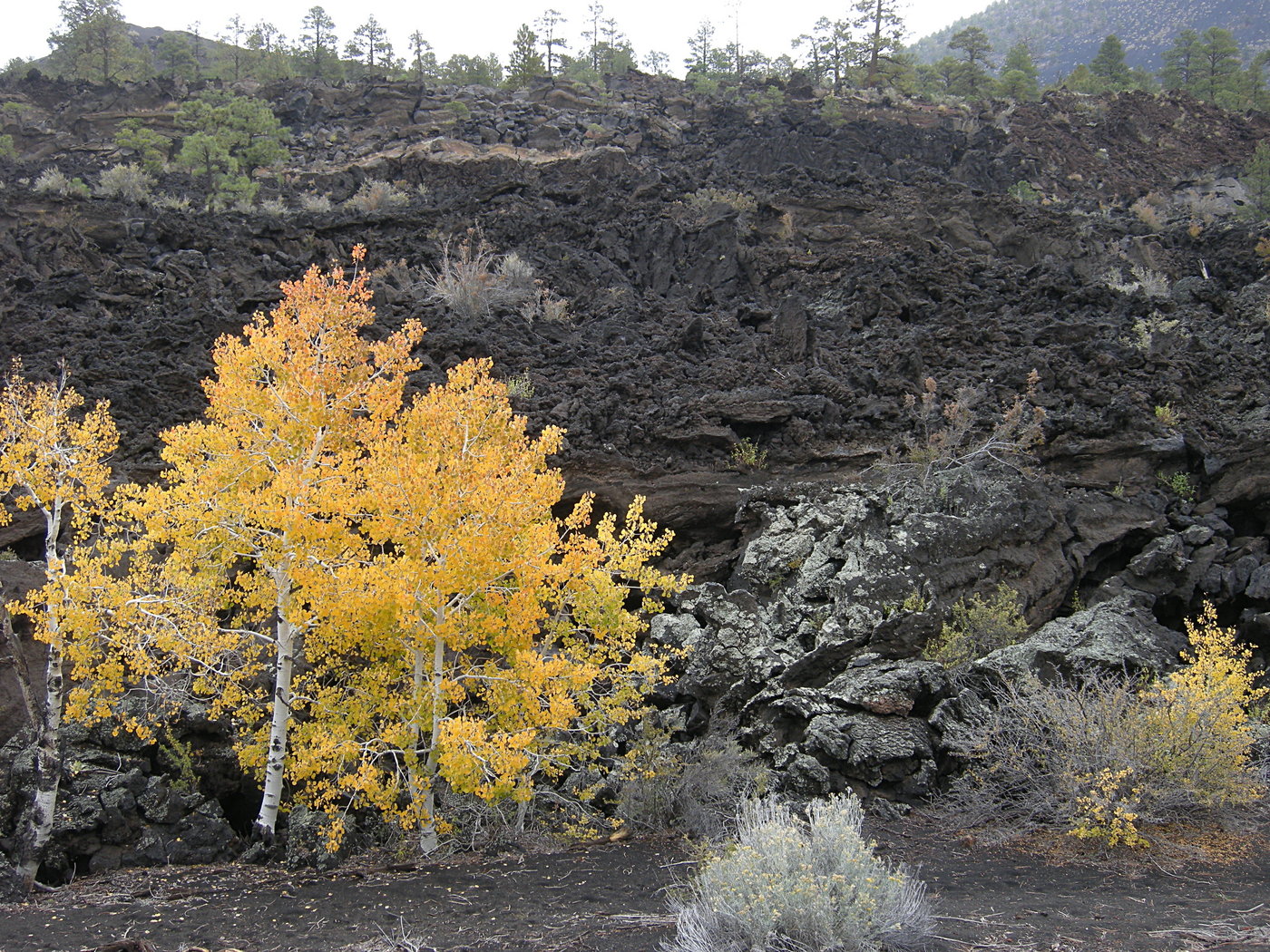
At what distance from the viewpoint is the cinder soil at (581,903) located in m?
6.64

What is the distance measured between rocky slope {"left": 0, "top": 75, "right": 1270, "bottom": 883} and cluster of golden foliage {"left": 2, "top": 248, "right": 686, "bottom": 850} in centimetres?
197

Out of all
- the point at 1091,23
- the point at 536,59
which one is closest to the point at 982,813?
the point at 536,59

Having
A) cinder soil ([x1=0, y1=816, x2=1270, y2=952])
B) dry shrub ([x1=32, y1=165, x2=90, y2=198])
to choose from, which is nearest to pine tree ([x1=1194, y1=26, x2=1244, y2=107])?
cinder soil ([x1=0, y1=816, x2=1270, y2=952])

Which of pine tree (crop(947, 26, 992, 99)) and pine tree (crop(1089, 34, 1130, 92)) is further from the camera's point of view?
pine tree (crop(1089, 34, 1130, 92))

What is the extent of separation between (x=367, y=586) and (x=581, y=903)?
3621 mm

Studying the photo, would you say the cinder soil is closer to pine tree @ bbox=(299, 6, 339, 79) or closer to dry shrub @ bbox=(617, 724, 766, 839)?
dry shrub @ bbox=(617, 724, 766, 839)

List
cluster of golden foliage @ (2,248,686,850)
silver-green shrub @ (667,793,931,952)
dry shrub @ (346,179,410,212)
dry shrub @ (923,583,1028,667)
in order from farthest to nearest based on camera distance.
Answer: dry shrub @ (346,179,410,212) < dry shrub @ (923,583,1028,667) < cluster of golden foliage @ (2,248,686,850) < silver-green shrub @ (667,793,931,952)

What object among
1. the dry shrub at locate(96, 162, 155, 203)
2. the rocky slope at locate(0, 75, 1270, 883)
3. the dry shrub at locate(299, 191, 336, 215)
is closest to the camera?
the rocky slope at locate(0, 75, 1270, 883)

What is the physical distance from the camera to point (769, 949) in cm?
584

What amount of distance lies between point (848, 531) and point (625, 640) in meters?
4.80

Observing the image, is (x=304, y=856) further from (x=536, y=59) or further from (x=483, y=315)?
(x=536, y=59)

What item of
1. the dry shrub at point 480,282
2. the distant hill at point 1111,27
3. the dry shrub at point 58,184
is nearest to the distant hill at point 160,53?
the dry shrub at point 58,184

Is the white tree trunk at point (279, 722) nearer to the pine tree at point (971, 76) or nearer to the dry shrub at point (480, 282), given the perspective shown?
the dry shrub at point (480, 282)

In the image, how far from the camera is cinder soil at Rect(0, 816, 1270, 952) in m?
6.64
